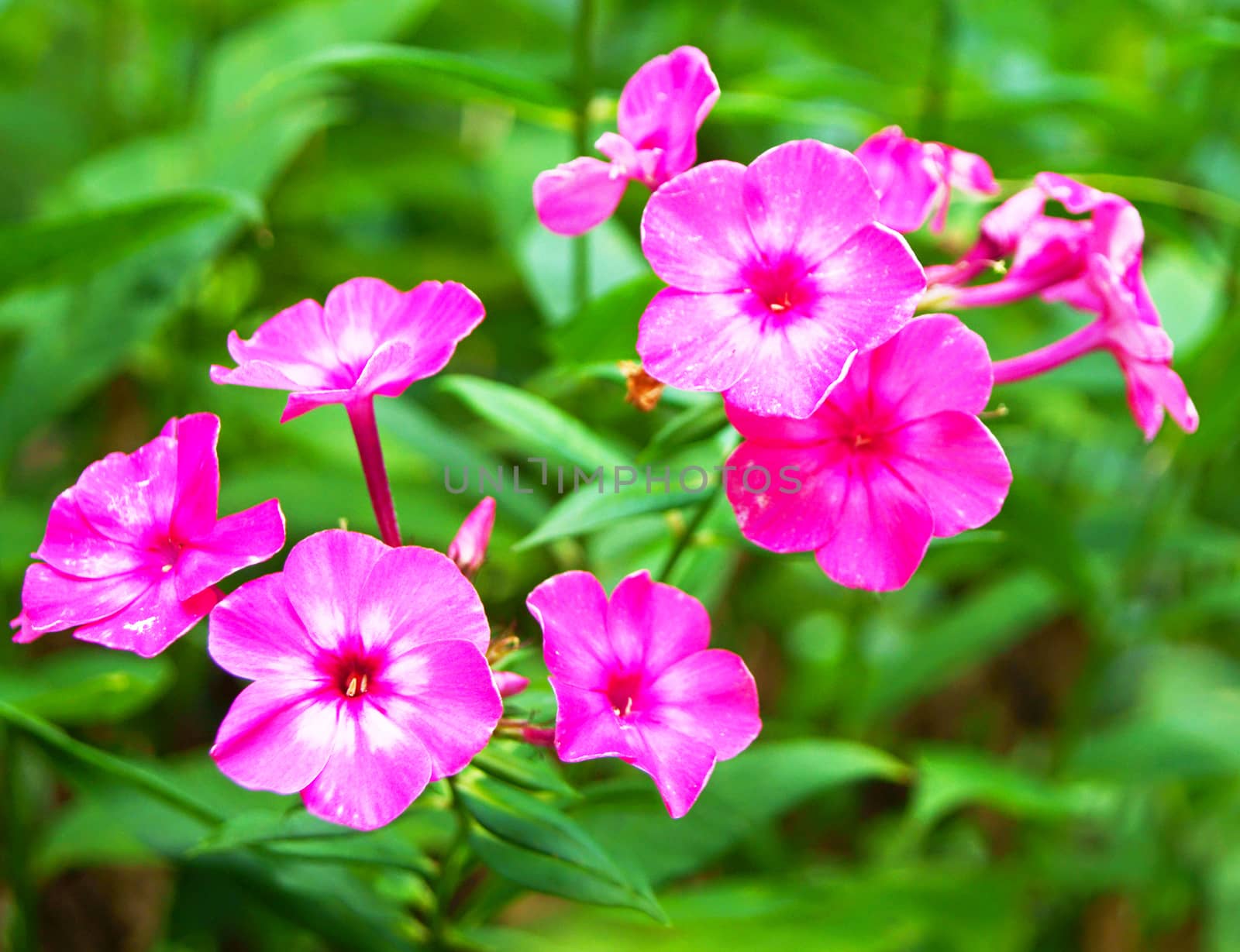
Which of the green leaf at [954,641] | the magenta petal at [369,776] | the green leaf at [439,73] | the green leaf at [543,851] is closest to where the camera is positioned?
the magenta petal at [369,776]

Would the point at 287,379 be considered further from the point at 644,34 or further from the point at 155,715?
the point at 644,34

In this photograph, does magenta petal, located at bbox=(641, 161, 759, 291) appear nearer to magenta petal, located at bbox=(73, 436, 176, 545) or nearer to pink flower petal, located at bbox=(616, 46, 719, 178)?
pink flower petal, located at bbox=(616, 46, 719, 178)

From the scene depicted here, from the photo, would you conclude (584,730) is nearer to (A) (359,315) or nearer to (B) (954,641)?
(A) (359,315)

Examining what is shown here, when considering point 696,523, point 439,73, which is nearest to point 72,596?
point 696,523

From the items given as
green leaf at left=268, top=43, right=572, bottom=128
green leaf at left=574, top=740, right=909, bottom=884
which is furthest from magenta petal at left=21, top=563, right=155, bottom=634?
green leaf at left=268, top=43, right=572, bottom=128

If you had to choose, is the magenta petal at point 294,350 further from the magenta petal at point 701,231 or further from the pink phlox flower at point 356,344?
the magenta petal at point 701,231

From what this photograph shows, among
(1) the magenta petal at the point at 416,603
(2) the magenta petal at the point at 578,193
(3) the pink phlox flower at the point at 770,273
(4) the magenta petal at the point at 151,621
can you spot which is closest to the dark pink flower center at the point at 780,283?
(3) the pink phlox flower at the point at 770,273

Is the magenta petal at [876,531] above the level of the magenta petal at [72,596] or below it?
above
